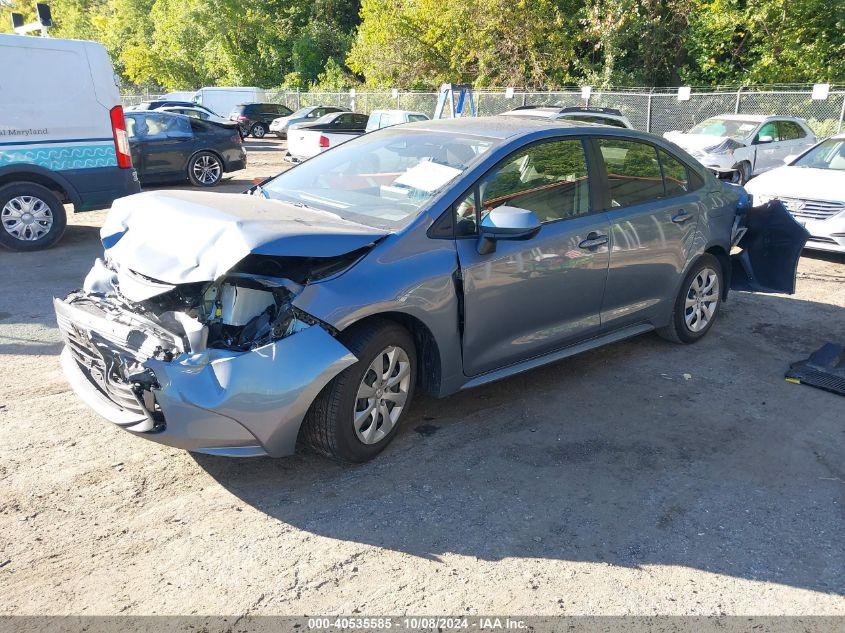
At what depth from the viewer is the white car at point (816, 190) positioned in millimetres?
8383

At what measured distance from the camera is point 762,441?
4.23 m

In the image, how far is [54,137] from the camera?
821 centimetres

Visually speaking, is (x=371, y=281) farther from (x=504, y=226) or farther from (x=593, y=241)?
(x=593, y=241)

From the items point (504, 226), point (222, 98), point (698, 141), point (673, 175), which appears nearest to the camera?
point (504, 226)

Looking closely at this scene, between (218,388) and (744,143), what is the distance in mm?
14092

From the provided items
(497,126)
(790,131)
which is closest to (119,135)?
(497,126)

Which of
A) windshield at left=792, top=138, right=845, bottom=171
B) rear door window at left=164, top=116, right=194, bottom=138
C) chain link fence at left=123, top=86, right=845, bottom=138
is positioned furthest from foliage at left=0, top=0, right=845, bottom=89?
rear door window at left=164, top=116, right=194, bottom=138

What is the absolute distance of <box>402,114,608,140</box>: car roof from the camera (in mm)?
4496

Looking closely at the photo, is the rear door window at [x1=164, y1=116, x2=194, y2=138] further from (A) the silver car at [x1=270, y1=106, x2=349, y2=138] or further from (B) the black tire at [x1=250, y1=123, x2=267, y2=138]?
(B) the black tire at [x1=250, y1=123, x2=267, y2=138]

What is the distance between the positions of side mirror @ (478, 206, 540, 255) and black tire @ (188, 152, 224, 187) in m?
11.2

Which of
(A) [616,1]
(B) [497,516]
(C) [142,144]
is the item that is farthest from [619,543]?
(A) [616,1]

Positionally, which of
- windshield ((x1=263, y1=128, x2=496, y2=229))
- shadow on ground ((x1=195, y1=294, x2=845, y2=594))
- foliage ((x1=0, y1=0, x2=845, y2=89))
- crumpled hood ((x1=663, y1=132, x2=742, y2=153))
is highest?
foliage ((x1=0, y1=0, x2=845, y2=89))

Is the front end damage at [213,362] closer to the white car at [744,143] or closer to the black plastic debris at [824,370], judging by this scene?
the black plastic debris at [824,370]

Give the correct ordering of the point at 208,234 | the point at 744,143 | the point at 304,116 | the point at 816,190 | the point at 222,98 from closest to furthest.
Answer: the point at 208,234 → the point at 816,190 → the point at 744,143 → the point at 304,116 → the point at 222,98
